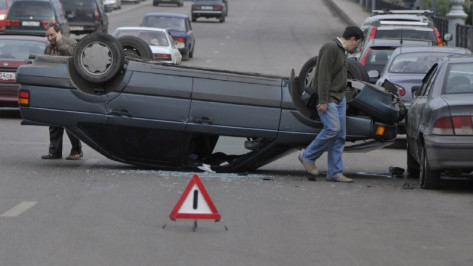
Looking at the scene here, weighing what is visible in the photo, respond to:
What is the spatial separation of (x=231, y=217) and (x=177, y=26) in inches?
1239

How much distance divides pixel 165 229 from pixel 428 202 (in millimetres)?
3216

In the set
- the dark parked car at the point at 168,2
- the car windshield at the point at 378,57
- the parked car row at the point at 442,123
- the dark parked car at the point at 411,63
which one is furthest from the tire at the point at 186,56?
the dark parked car at the point at 168,2

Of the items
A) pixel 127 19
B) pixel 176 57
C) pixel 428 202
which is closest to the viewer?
pixel 428 202

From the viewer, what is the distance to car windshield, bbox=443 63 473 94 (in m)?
13.0

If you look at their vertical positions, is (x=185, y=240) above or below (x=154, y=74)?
below

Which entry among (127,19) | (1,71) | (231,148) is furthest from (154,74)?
(127,19)

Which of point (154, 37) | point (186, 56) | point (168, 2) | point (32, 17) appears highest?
point (32, 17)

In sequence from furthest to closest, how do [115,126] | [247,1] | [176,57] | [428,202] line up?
1. [247,1]
2. [176,57]
3. [115,126]
4. [428,202]

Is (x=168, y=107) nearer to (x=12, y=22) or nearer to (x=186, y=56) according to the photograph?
(x=12, y=22)

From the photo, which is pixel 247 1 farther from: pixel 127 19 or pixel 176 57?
pixel 176 57

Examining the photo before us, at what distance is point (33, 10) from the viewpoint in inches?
1522

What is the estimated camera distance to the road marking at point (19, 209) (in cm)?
1046

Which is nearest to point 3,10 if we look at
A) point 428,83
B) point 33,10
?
point 33,10

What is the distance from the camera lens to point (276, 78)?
1394cm
